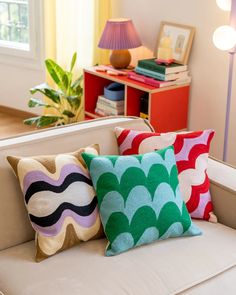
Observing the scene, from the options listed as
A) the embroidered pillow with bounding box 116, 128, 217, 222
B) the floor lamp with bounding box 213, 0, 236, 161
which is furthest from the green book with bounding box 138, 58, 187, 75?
the embroidered pillow with bounding box 116, 128, 217, 222

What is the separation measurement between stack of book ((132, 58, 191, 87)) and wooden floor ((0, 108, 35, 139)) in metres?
1.36

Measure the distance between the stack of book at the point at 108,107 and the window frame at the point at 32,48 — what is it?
0.98 m

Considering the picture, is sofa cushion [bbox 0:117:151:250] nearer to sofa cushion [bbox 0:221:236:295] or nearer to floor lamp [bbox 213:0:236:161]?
sofa cushion [bbox 0:221:236:295]

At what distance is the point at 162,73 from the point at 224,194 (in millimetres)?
1332

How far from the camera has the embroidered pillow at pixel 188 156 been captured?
7.13 feet

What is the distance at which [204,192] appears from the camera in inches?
85.9

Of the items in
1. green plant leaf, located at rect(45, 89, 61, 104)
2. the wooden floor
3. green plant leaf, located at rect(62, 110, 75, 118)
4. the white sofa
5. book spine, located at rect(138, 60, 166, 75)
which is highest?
book spine, located at rect(138, 60, 166, 75)

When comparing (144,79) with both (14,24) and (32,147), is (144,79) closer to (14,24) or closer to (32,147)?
(32,147)

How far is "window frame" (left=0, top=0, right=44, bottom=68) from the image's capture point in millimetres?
4441

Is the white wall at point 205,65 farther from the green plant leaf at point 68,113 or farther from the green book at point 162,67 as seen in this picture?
the green plant leaf at point 68,113

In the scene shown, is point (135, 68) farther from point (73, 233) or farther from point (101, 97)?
point (73, 233)

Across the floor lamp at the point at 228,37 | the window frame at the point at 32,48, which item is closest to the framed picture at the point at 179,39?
the floor lamp at the point at 228,37

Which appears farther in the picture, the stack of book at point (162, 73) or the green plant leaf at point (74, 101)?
the green plant leaf at point (74, 101)

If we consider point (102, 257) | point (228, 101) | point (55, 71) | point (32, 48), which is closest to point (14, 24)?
point (32, 48)
